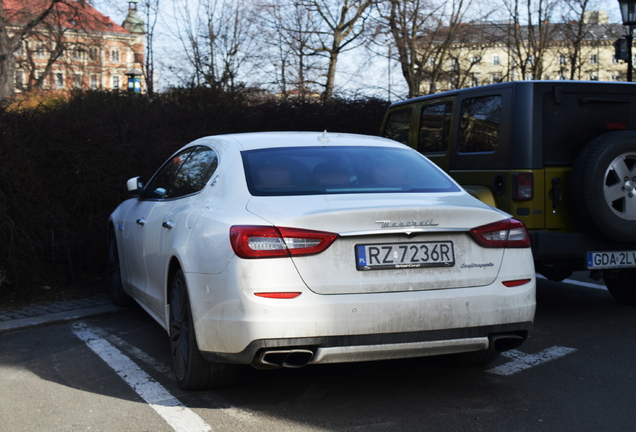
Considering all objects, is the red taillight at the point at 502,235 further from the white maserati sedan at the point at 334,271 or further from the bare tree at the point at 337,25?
the bare tree at the point at 337,25

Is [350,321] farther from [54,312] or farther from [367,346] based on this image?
[54,312]

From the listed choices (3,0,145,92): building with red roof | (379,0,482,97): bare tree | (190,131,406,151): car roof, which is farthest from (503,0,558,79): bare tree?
(190,131,406,151): car roof

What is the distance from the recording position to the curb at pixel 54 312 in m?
6.45

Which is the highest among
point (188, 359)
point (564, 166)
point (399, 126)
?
point (399, 126)

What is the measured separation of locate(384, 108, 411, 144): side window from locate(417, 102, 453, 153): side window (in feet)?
1.22

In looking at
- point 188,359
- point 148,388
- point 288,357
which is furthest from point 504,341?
point 148,388

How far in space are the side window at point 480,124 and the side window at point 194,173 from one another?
271 cm

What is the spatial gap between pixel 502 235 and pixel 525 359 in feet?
4.42

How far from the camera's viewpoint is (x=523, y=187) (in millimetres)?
6125

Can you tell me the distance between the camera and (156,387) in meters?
4.47

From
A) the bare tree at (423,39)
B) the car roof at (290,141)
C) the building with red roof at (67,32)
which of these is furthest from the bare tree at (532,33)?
the car roof at (290,141)

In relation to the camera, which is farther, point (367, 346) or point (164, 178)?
point (164, 178)

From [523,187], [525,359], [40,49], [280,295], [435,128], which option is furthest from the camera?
[40,49]

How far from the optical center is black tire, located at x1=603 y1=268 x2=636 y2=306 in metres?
6.95
